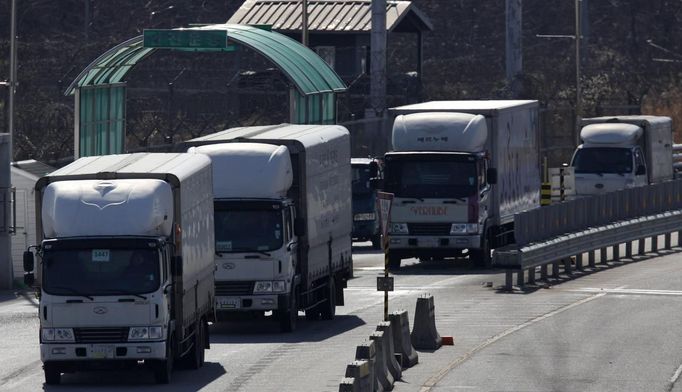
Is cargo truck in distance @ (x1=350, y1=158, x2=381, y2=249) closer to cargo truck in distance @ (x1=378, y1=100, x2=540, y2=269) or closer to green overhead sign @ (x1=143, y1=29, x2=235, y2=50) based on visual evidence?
cargo truck in distance @ (x1=378, y1=100, x2=540, y2=269)

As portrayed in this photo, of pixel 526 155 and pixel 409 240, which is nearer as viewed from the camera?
pixel 409 240

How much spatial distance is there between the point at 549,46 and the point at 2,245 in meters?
55.1

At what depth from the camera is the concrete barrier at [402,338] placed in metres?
21.7

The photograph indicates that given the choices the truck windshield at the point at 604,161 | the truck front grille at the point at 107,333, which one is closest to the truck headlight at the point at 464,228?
the truck windshield at the point at 604,161

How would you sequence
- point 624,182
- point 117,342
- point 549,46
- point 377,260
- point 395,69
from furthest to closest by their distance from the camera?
point 549,46 < point 395,69 < point 624,182 < point 377,260 < point 117,342

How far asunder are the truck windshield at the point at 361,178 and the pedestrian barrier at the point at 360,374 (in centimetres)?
2566

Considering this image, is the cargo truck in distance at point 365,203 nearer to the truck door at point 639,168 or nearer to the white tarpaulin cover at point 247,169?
the truck door at point 639,168

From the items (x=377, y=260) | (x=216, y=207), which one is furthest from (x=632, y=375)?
(x=377, y=260)

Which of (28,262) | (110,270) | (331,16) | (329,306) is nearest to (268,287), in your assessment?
(329,306)

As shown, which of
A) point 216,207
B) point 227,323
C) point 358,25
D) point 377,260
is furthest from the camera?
point 358,25

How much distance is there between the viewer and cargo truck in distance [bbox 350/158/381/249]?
42531 millimetres

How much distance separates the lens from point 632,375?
2147cm

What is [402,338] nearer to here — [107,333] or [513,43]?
[107,333]

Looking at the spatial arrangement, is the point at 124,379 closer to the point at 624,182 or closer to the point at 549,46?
the point at 624,182
